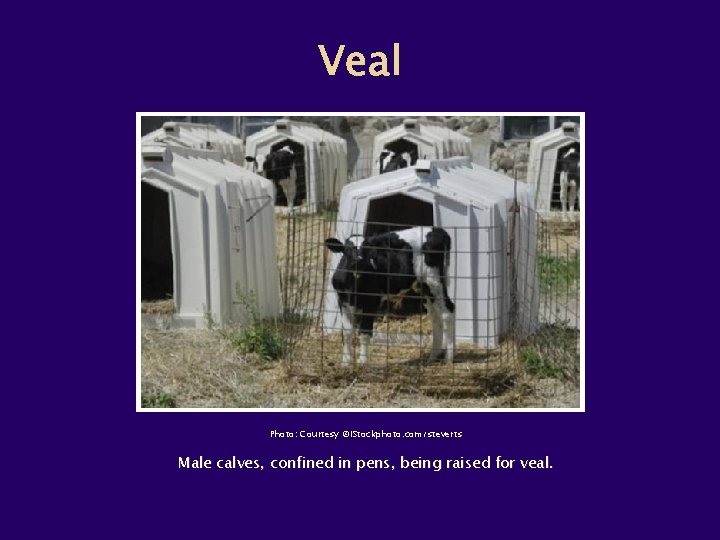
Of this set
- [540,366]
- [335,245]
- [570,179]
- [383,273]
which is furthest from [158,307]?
[570,179]

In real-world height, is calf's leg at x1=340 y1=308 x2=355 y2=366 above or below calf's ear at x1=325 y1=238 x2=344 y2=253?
below

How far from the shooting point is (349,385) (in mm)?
8578

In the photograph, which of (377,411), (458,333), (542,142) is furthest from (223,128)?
(377,411)

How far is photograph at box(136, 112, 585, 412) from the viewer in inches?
336

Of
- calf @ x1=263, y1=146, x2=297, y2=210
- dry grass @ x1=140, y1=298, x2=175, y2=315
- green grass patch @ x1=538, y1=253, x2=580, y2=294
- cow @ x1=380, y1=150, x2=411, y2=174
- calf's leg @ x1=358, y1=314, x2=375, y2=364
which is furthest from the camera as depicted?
calf @ x1=263, y1=146, x2=297, y2=210

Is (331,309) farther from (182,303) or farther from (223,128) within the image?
(223,128)

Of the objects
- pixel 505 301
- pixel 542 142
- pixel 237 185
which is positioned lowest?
pixel 505 301

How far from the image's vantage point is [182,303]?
10359 mm

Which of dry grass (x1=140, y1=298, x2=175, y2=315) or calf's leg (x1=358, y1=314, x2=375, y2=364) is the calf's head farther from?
calf's leg (x1=358, y1=314, x2=375, y2=364)

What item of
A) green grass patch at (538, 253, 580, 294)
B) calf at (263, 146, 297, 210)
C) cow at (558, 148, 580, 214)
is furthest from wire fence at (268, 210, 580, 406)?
calf at (263, 146, 297, 210)

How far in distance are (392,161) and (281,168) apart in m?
2.30

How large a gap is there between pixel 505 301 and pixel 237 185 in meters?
3.15

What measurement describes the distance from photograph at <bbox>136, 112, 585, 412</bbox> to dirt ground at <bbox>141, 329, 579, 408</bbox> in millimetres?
18

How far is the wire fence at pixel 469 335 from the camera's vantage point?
341 inches
